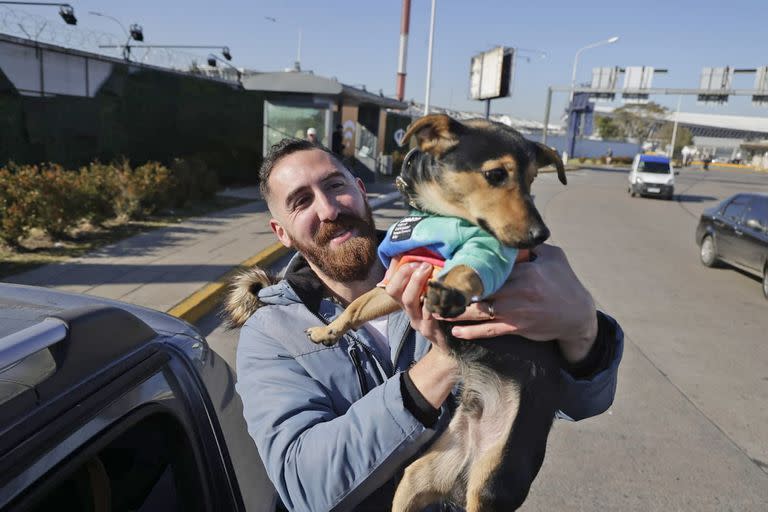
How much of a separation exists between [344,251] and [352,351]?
424 mm

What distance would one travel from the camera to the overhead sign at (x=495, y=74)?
47.5 ft

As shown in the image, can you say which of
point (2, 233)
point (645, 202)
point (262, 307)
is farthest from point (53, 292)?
point (645, 202)

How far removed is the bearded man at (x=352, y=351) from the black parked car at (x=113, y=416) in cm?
16

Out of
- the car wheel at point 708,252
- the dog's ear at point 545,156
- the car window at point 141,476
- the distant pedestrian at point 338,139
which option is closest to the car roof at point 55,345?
the car window at point 141,476

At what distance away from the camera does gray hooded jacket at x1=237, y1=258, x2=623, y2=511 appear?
1520 millimetres

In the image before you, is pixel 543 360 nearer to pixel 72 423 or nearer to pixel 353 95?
pixel 72 423

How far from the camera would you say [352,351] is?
186 centimetres

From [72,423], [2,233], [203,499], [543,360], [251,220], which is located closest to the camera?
[72,423]

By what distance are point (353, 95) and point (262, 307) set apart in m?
14.7

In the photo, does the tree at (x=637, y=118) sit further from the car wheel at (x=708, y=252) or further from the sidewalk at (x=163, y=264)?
the sidewalk at (x=163, y=264)

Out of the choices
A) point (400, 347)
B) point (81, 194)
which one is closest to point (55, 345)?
point (400, 347)

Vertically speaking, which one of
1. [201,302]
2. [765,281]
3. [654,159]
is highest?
[654,159]

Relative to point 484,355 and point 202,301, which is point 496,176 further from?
point 202,301

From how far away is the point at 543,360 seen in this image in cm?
172
